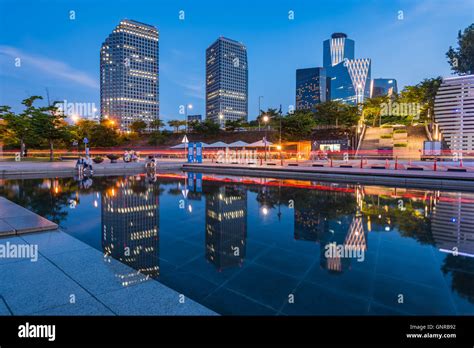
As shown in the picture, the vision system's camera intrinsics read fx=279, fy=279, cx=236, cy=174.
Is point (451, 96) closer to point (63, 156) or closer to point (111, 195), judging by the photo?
point (111, 195)

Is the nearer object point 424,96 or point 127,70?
point 424,96

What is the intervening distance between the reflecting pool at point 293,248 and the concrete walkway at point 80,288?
0.89 ft

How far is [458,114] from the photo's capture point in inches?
1312

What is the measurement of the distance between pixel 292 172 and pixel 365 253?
14.4m

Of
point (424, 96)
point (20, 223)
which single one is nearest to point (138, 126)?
point (424, 96)

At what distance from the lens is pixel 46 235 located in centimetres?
557

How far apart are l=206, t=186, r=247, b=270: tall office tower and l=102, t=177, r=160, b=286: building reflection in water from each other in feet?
3.43

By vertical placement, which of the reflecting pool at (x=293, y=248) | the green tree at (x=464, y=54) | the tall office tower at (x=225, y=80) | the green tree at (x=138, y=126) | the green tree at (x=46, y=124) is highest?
the tall office tower at (x=225, y=80)

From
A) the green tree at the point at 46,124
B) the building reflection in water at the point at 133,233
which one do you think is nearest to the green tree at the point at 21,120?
the green tree at the point at 46,124

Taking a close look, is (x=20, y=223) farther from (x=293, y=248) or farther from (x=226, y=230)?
(x=293, y=248)

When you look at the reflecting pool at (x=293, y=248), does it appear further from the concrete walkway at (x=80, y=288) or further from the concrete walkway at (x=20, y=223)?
the concrete walkway at (x=20, y=223)

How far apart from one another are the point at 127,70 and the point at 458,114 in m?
161

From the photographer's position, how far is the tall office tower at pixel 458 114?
31.9 meters
